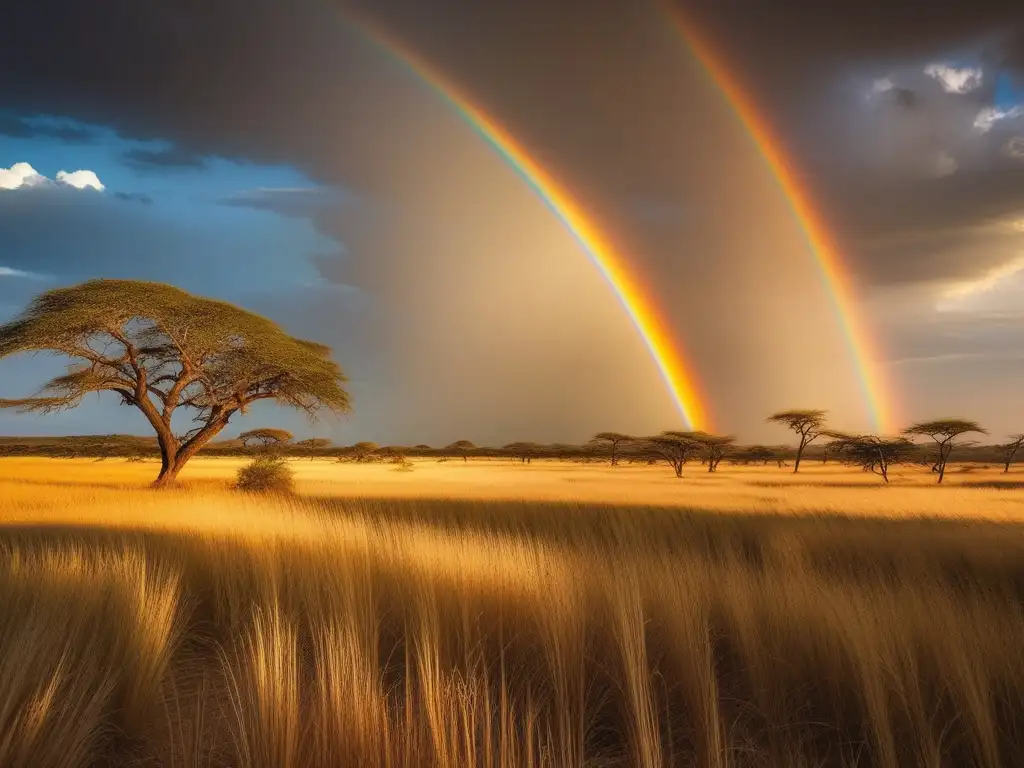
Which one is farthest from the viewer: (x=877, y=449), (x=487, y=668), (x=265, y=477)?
(x=877, y=449)

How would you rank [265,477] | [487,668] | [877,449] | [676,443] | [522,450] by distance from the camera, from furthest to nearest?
[522,450] < [676,443] < [877,449] < [265,477] < [487,668]

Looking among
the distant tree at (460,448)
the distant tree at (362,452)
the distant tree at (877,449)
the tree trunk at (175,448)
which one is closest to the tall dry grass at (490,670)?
the tree trunk at (175,448)

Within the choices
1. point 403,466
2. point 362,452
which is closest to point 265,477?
point 403,466

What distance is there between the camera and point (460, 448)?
470 ft

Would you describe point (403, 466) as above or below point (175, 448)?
below

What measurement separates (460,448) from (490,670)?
140450 mm

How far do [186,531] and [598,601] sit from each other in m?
6.97

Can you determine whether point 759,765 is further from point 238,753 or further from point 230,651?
point 230,651

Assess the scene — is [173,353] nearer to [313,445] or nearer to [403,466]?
[403,466]

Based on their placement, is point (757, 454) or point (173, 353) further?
point (757, 454)

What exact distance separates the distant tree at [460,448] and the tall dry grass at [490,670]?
125792 millimetres

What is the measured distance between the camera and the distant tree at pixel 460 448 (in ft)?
440

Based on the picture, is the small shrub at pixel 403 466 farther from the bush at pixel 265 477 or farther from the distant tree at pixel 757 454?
the distant tree at pixel 757 454

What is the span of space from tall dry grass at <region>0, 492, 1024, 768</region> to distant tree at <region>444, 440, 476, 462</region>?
126 meters
